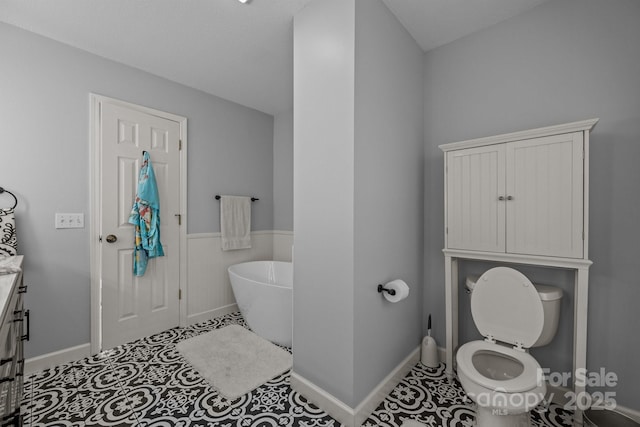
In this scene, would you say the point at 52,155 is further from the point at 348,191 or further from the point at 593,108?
the point at 593,108

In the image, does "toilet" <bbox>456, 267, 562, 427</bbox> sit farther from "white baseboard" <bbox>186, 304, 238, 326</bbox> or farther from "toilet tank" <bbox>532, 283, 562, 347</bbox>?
"white baseboard" <bbox>186, 304, 238, 326</bbox>

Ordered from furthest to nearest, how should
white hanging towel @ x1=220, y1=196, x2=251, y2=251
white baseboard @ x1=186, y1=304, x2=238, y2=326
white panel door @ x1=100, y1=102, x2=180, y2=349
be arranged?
1. white hanging towel @ x1=220, y1=196, x2=251, y2=251
2. white baseboard @ x1=186, y1=304, x2=238, y2=326
3. white panel door @ x1=100, y1=102, x2=180, y2=349

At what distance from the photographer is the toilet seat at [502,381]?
4.32 ft

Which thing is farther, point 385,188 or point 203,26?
point 203,26

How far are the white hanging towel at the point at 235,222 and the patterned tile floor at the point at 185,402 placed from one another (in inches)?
54.3

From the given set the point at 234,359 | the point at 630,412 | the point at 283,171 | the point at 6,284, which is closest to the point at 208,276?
the point at 234,359

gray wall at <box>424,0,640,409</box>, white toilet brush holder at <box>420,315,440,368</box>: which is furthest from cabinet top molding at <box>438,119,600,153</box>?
white toilet brush holder at <box>420,315,440,368</box>

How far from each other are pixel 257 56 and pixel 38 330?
2.72 metres

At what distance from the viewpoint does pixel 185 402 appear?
179 cm

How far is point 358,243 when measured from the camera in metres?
1.59

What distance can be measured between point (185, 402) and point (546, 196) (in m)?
2.52

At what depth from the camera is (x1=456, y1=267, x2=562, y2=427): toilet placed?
4.58 ft

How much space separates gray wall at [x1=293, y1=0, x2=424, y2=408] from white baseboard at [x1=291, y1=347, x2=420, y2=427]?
0.04 meters

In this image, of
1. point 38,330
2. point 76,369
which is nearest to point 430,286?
point 76,369
